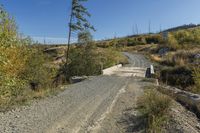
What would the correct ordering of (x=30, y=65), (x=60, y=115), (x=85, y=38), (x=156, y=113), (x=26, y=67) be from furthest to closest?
(x=85, y=38) < (x=30, y=65) < (x=26, y=67) < (x=60, y=115) < (x=156, y=113)

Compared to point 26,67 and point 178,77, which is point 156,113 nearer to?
point 26,67

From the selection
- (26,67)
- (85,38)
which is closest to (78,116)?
(26,67)

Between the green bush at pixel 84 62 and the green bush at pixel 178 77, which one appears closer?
the green bush at pixel 178 77

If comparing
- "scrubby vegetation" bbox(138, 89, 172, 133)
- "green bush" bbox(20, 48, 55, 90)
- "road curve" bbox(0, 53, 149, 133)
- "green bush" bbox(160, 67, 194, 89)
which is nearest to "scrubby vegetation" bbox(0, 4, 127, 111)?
"green bush" bbox(20, 48, 55, 90)

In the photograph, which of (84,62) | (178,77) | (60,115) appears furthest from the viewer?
(84,62)

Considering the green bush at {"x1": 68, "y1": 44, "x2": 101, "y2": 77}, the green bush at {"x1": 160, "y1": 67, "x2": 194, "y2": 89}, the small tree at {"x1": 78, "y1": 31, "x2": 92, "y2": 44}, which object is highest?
the small tree at {"x1": 78, "y1": 31, "x2": 92, "y2": 44}

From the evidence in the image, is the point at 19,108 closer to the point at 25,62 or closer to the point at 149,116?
the point at 149,116

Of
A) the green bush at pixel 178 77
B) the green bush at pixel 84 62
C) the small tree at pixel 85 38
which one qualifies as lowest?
the green bush at pixel 178 77

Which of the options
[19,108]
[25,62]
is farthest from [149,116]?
[25,62]

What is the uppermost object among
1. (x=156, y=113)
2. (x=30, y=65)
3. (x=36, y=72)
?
(x=30, y=65)

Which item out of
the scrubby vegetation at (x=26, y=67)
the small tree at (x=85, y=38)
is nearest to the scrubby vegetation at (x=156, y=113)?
Answer: the scrubby vegetation at (x=26, y=67)

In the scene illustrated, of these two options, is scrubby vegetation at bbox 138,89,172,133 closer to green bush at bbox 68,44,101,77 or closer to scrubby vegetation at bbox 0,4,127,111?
scrubby vegetation at bbox 0,4,127,111

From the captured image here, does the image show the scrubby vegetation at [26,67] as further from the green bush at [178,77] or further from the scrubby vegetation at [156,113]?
the green bush at [178,77]

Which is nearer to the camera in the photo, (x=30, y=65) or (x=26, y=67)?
(x=26, y=67)
